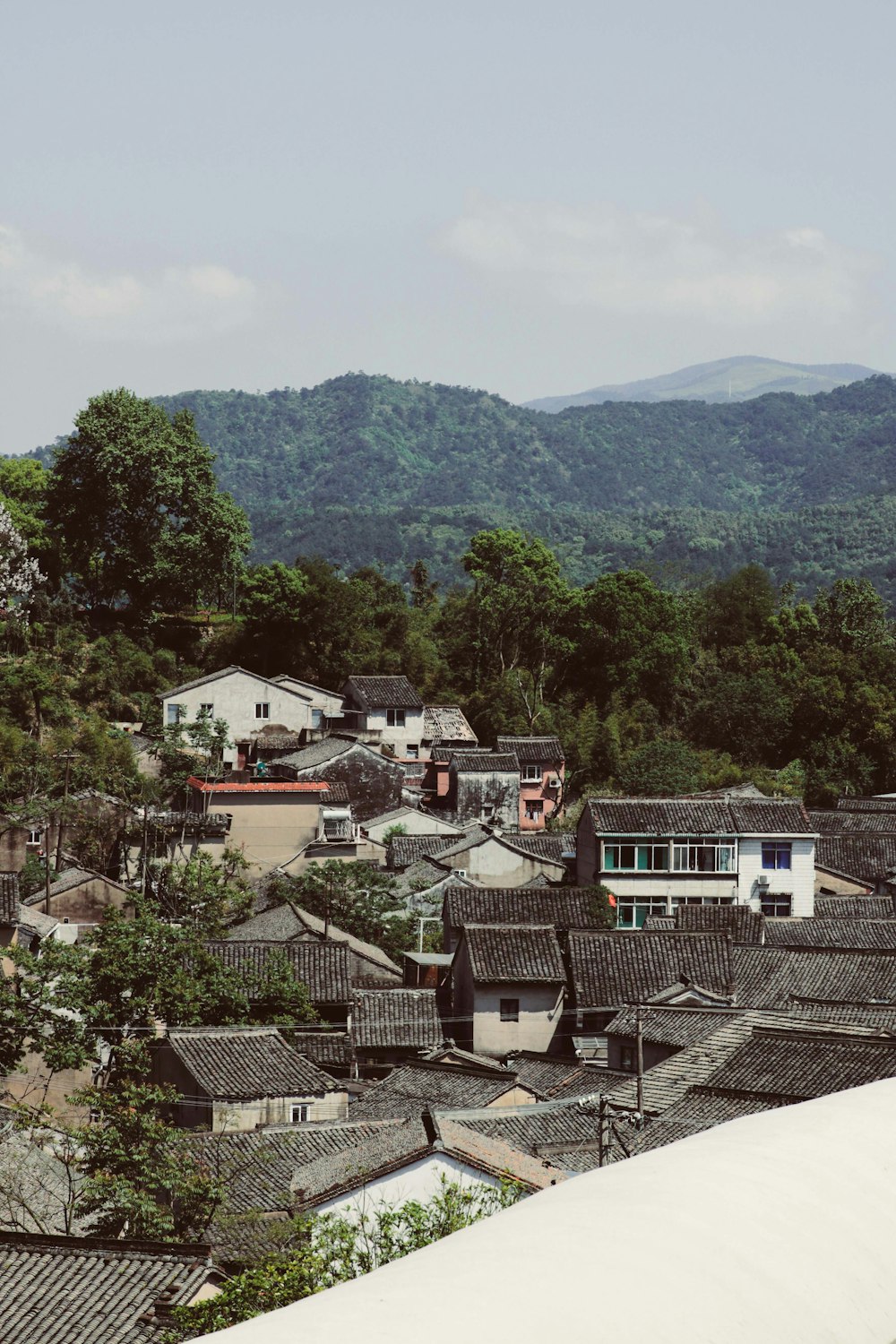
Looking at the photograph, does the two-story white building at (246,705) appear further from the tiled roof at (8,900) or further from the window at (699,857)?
the tiled roof at (8,900)

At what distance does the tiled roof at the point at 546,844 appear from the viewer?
3334cm

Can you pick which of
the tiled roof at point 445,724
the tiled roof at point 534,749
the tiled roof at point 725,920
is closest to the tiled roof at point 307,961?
the tiled roof at point 725,920

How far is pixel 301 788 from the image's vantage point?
112 ft

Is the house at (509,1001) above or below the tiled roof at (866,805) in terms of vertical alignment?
below

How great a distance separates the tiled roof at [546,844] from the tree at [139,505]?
11.9 m

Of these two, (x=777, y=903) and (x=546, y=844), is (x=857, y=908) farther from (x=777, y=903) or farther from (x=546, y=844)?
(x=546, y=844)

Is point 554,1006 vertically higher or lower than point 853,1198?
lower

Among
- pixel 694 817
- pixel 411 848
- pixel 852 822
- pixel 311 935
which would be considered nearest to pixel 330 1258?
pixel 311 935

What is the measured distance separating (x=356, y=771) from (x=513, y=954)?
14.5 m

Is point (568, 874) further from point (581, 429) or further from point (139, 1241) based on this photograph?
point (581, 429)

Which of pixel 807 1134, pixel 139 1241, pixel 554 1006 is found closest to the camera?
pixel 807 1134

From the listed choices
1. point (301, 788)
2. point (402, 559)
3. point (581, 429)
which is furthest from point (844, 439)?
point (301, 788)

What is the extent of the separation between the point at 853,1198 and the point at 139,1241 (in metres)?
9.07

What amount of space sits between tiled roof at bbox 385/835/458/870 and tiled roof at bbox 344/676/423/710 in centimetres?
598
